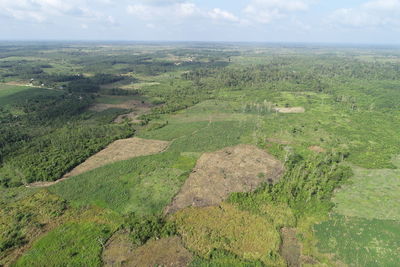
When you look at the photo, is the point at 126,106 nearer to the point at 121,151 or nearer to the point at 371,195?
the point at 121,151

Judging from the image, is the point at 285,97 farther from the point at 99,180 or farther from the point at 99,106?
the point at 99,180

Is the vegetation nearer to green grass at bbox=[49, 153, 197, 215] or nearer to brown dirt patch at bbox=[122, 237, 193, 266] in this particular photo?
green grass at bbox=[49, 153, 197, 215]

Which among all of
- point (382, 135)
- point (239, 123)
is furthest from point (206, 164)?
point (382, 135)

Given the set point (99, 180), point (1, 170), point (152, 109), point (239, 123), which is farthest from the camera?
point (152, 109)

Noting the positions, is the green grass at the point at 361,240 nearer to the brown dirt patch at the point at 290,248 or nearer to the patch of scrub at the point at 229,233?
the brown dirt patch at the point at 290,248

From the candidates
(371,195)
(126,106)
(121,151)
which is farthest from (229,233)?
(126,106)

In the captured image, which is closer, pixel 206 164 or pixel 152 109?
pixel 206 164
